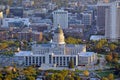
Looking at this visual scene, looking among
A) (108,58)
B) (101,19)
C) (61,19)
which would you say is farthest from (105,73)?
(61,19)

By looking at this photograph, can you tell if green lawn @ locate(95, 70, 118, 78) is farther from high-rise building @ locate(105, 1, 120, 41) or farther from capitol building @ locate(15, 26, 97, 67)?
high-rise building @ locate(105, 1, 120, 41)

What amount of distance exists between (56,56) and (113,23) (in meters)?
6.56

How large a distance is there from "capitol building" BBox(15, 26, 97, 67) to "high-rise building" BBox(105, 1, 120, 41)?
522 centimetres

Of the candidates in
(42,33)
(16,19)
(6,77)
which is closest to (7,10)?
(16,19)

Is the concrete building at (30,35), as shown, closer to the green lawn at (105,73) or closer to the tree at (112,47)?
the tree at (112,47)

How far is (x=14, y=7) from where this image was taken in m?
36.4

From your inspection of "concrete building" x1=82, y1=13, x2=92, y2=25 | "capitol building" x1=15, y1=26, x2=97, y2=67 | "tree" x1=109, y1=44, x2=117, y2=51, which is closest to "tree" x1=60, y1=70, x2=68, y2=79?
"capitol building" x1=15, y1=26, x2=97, y2=67

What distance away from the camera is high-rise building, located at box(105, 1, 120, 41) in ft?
85.8

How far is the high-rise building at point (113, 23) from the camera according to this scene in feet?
85.8

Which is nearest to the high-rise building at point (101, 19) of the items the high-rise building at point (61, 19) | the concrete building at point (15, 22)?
the high-rise building at point (61, 19)

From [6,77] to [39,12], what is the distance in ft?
56.8

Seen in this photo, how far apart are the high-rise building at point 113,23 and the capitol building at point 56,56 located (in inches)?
206

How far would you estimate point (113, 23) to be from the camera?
85.9 ft

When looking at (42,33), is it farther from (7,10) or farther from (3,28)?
(7,10)
